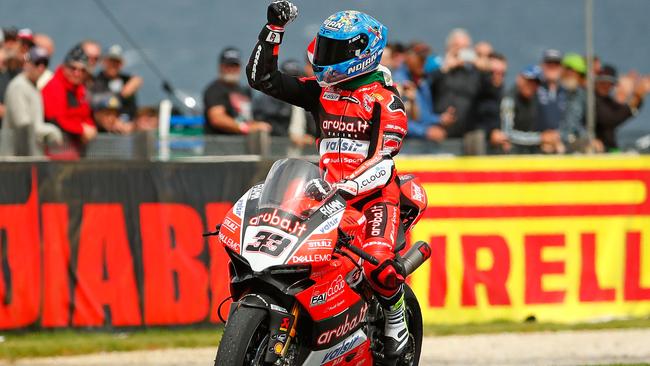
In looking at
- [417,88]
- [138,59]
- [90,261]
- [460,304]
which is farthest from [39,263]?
[138,59]

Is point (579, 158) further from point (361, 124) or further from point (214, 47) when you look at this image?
point (214, 47)

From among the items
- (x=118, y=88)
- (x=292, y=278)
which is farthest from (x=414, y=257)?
(x=118, y=88)

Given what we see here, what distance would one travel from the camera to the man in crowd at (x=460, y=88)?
50.3ft

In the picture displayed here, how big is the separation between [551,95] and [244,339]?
10071 mm

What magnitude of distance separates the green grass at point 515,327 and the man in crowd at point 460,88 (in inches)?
122

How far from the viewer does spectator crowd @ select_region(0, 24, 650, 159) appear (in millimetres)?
12797

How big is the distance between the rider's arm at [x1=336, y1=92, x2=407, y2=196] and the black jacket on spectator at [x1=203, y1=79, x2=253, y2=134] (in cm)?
589

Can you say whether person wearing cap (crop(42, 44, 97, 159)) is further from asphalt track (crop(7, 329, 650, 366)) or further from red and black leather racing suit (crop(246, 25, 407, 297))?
red and black leather racing suit (crop(246, 25, 407, 297))

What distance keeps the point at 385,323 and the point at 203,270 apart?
432cm

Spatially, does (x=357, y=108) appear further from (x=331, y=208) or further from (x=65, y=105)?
(x=65, y=105)

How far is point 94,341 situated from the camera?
11.5m

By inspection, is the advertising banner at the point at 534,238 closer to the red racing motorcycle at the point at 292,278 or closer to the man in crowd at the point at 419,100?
the man in crowd at the point at 419,100

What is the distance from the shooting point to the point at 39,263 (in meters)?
11.8

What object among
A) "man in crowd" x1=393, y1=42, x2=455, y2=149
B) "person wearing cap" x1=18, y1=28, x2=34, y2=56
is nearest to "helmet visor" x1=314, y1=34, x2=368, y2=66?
"man in crowd" x1=393, y1=42, x2=455, y2=149
